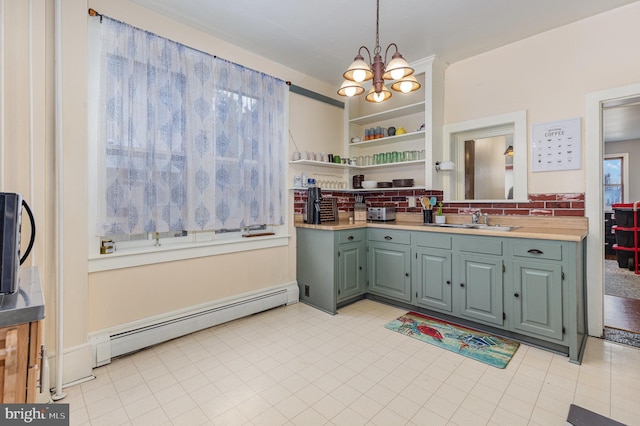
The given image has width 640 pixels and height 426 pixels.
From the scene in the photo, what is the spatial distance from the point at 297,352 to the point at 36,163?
86.0 inches

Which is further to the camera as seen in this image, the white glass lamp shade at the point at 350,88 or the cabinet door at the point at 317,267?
the cabinet door at the point at 317,267

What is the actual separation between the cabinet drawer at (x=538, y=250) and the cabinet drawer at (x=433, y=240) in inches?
21.9

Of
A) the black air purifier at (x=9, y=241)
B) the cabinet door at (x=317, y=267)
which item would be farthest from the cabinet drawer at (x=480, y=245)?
the black air purifier at (x=9, y=241)

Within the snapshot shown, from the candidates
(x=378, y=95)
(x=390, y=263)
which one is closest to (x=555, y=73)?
(x=378, y=95)

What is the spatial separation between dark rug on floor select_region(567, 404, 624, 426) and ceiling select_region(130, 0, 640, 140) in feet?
9.31

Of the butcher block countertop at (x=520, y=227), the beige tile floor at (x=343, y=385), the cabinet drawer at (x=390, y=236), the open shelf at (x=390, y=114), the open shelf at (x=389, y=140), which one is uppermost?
the open shelf at (x=390, y=114)

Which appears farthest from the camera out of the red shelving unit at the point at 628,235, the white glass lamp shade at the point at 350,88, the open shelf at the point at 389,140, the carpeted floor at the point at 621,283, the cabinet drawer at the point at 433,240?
the red shelving unit at the point at 628,235

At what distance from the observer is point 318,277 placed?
3361 mm

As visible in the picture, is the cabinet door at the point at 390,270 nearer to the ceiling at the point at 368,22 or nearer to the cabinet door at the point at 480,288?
the cabinet door at the point at 480,288

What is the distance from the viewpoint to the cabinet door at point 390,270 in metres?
3.22

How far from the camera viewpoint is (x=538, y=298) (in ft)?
7.80

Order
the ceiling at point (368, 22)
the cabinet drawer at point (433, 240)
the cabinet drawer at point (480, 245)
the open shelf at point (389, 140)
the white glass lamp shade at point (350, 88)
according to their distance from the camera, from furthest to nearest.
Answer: the open shelf at point (389, 140) → the cabinet drawer at point (433, 240) → the cabinet drawer at point (480, 245) → the ceiling at point (368, 22) → the white glass lamp shade at point (350, 88)

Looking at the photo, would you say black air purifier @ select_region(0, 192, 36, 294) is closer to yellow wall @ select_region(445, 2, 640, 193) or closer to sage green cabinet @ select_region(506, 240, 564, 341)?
sage green cabinet @ select_region(506, 240, 564, 341)

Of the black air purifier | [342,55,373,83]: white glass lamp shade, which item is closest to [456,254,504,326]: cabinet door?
[342,55,373,83]: white glass lamp shade
